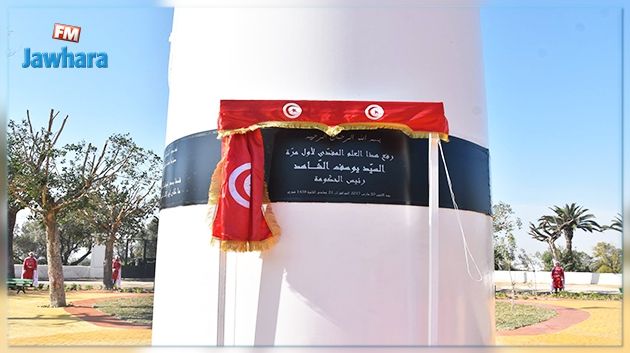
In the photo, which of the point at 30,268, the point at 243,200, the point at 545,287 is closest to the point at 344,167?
the point at 243,200

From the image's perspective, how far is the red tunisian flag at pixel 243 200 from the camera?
15.9 feet

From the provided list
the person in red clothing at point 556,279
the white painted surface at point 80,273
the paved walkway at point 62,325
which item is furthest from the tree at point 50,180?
the person in red clothing at point 556,279

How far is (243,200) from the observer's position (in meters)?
4.86

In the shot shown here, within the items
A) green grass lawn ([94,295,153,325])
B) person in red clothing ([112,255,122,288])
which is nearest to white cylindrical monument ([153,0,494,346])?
green grass lawn ([94,295,153,325])

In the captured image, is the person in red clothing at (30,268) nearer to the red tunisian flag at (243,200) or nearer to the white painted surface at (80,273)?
the white painted surface at (80,273)

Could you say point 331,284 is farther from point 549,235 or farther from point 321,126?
point 549,235

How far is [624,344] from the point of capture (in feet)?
15.0

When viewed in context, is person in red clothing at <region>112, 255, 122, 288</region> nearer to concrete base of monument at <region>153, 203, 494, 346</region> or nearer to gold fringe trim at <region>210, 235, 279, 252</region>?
concrete base of monument at <region>153, 203, 494, 346</region>

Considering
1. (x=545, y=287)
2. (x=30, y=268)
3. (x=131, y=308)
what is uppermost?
(x=30, y=268)

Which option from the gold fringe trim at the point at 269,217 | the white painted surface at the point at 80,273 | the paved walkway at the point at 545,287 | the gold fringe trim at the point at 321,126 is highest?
the gold fringe trim at the point at 321,126

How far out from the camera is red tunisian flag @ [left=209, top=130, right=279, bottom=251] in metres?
4.84

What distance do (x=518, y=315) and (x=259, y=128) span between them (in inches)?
557

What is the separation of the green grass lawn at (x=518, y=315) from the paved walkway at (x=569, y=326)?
10.8 inches

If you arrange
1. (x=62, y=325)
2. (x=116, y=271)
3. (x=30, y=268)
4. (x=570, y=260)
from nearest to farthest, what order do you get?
(x=62, y=325) < (x=30, y=268) < (x=116, y=271) < (x=570, y=260)
